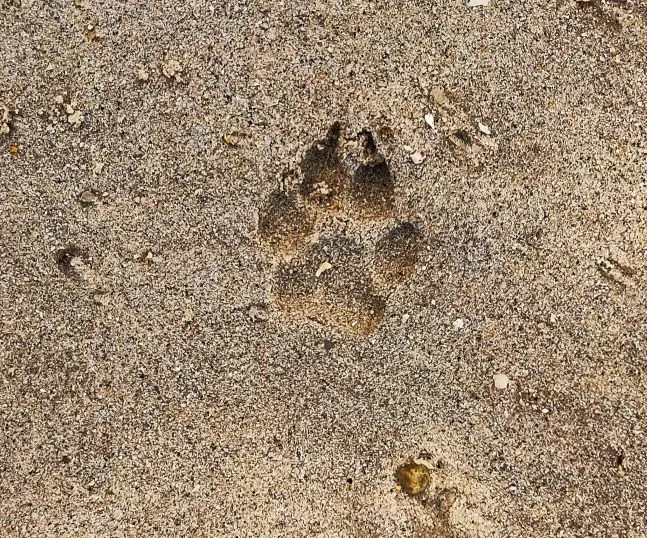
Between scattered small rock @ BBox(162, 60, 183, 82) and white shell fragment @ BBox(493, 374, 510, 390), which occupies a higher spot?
scattered small rock @ BBox(162, 60, 183, 82)

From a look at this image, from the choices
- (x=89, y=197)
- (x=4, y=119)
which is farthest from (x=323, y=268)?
(x=4, y=119)

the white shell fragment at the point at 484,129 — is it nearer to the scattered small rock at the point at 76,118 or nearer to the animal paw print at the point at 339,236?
the animal paw print at the point at 339,236

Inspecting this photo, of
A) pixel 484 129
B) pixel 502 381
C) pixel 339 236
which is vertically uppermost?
pixel 484 129

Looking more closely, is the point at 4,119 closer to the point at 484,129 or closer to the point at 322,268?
the point at 322,268

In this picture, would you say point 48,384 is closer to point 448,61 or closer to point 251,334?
point 251,334

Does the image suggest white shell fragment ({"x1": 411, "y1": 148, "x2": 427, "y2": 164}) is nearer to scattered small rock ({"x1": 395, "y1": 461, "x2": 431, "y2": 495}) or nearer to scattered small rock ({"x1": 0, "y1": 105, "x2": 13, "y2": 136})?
scattered small rock ({"x1": 395, "y1": 461, "x2": 431, "y2": 495})

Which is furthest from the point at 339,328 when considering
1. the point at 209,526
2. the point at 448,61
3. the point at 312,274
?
the point at 448,61

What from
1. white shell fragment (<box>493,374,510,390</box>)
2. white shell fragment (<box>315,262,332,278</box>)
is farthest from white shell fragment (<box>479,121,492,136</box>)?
white shell fragment (<box>493,374,510,390</box>)

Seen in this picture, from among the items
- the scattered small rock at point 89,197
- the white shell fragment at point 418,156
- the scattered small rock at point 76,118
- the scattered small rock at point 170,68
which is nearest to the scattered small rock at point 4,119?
the scattered small rock at point 76,118
